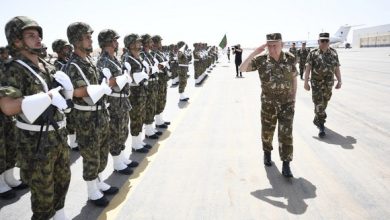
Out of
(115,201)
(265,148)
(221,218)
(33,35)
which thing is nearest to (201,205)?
(221,218)

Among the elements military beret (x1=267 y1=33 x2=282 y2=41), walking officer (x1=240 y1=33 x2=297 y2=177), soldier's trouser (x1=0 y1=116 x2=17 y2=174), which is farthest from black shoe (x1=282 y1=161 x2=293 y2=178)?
soldier's trouser (x1=0 y1=116 x2=17 y2=174)

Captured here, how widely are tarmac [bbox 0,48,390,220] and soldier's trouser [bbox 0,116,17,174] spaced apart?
508mm

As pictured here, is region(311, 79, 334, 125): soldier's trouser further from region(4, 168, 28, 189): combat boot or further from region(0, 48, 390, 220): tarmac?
region(4, 168, 28, 189): combat boot

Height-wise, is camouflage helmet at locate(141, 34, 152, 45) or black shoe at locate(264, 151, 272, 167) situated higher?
camouflage helmet at locate(141, 34, 152, 45)

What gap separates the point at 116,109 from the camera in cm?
554

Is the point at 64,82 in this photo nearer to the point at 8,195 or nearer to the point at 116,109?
the point at 116,109

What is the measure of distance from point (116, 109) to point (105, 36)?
1.17 meters

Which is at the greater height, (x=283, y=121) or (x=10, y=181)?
(x=283, y=121)

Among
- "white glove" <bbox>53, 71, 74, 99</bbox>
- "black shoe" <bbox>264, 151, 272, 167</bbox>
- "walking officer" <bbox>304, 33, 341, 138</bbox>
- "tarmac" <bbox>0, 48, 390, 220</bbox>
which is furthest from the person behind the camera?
"walking officer" <bbox>304, 33, 341, 138</bbox>

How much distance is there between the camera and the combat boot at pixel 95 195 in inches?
179

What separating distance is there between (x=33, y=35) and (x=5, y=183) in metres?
2.82

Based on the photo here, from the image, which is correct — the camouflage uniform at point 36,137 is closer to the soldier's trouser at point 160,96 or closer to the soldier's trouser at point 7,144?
the soldier's trouser at point 7,144

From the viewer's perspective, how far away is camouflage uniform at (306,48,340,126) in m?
7.57

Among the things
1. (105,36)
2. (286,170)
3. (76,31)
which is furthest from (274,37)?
(76,31)
